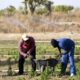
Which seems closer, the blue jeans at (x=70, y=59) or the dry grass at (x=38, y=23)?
the blue jeans at (x=70, y=59)

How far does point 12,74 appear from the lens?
26.1ft

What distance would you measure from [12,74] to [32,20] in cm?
2080

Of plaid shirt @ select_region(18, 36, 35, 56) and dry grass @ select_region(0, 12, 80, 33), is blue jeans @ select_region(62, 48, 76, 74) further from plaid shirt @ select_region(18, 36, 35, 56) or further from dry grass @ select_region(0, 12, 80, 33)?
dry grass @ select_region(0, 12, 80, 33)

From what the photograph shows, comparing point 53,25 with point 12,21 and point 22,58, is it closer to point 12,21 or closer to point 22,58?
point 12,21

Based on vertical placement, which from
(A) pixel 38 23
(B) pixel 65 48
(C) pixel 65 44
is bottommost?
(B) pixel 65 48

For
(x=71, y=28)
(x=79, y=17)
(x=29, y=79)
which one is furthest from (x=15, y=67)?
(x=79, y=17)

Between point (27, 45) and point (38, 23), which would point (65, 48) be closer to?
point (27, 45)

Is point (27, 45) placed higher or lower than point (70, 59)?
higher

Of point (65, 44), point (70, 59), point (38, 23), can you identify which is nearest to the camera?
point (65, 44)

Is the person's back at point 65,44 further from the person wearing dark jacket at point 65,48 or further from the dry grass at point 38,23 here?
the dry grass at point 38,23

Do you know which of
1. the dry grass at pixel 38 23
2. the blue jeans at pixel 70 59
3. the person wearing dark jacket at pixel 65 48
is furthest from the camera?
the dry grass at pixel 38 23

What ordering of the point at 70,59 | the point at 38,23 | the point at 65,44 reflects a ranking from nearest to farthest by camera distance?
the point at 65,44 → the point at 70,59 → the point at 38,23

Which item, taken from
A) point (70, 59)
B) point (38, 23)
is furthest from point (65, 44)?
point (38, 23)

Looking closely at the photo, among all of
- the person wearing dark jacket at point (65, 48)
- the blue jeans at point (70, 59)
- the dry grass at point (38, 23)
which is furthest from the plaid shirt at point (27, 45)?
the dry grass at point (38, 23)
